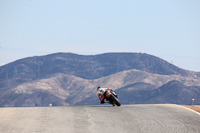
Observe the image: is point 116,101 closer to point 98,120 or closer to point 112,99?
point 112,99

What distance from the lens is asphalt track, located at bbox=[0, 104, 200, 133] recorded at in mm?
18078

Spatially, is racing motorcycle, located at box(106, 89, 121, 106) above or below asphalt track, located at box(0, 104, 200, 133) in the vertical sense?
above

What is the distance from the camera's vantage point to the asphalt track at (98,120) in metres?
18.1

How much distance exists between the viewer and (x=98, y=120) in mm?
20203

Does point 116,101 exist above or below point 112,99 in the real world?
below

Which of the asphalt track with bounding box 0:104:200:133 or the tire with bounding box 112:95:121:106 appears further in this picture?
the tire with bounding box 112:95:121:106

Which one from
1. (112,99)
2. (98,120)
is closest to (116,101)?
(112,99)

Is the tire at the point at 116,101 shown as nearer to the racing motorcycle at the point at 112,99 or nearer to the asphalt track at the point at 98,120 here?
the racing motorcycle at the point at 112,99

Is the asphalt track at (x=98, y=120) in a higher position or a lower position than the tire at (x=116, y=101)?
lower

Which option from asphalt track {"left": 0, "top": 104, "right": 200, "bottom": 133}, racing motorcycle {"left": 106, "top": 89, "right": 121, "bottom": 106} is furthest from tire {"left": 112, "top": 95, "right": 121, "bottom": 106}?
asphalt track {"left": 0, "top": 104, "right": 200, "bottom": 133}

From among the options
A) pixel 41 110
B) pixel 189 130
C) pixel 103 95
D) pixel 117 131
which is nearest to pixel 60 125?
pixel 117 131

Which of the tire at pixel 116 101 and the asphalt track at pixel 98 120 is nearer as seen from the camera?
the asphalt track at pixel 98 120

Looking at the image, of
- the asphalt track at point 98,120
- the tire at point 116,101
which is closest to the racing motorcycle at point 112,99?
the tire at point 116,101

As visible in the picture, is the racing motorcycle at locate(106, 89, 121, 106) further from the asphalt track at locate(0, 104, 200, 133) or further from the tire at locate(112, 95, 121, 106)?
the asphalt track at locate(0, 104, 200, 133)
